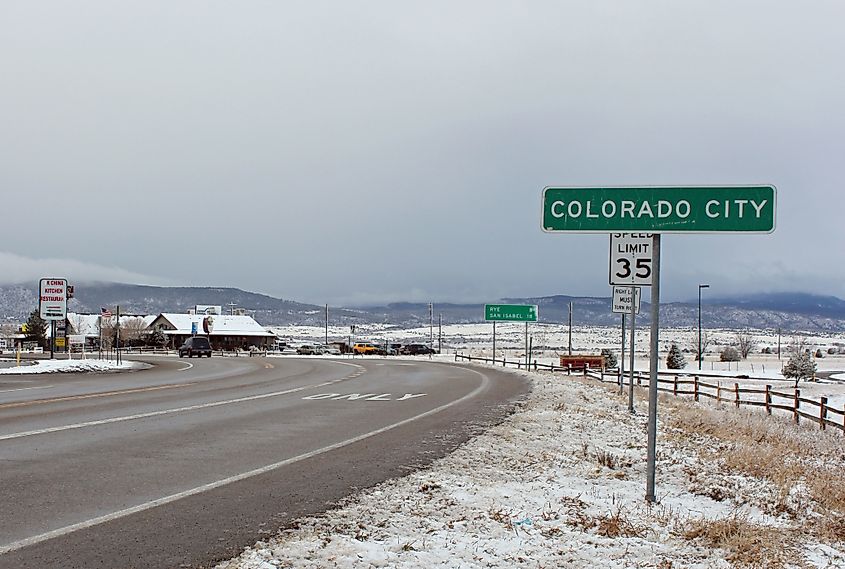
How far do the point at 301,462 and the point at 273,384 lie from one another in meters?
18.4

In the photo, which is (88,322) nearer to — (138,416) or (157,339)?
(157,339)

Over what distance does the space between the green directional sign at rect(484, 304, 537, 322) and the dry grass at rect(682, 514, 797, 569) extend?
50.0 meters

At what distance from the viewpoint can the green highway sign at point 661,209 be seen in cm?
786

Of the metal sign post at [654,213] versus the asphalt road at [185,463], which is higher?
the metal sign post at [654,213]

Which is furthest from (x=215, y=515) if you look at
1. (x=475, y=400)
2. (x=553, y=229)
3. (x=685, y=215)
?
(x=475, y=400)

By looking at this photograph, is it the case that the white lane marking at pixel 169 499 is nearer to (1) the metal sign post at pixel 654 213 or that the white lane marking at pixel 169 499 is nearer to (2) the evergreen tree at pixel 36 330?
(1) the metal sign post at pixel 654 213

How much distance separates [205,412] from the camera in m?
17.7

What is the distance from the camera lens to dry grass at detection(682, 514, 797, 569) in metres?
6.08

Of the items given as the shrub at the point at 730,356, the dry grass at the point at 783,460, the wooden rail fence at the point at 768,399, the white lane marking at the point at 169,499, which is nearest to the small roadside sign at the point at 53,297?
the wooden rail fence at the point at 768,399

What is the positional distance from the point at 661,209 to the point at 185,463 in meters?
6.51

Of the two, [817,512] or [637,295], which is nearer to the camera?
[817,512]

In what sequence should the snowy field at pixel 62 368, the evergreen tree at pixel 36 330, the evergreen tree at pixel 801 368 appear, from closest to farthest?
the snowy field at pixel 62 368 → the evergreen tree at pixel 801 368 → the evergreen tree at pixel 36 330

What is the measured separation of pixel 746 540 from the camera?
254 inches

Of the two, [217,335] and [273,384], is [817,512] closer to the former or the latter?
[273,384]
